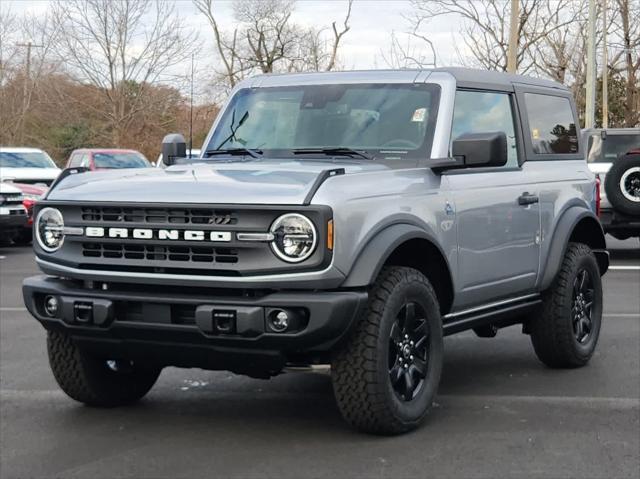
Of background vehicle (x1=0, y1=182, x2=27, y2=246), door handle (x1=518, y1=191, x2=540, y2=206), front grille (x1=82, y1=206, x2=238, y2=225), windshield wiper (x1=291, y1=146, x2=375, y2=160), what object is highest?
windshield wiper (x1=291, y1=146, x2=375, y2=160)

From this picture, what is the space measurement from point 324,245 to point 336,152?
131 cm

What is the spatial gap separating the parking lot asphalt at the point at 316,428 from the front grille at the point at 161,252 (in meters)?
0.92

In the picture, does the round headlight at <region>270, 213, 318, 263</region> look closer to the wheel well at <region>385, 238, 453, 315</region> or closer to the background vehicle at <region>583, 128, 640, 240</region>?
the wheel well at <region>385, 238, 453, 315</region>

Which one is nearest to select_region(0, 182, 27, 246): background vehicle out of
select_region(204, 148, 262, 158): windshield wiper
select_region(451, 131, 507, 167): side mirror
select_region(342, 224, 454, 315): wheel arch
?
select_region(204, 148, 262, 158): windshield wiper

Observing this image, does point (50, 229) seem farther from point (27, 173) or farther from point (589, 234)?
point (27, 173)

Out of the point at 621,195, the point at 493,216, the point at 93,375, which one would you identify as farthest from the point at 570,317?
the point at 621,195

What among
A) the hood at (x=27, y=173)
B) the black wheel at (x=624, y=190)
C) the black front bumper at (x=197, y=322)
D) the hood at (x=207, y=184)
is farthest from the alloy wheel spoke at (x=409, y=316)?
the hood at (x=27, y=173)

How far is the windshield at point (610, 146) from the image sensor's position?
1542cm

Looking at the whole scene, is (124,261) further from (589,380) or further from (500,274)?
(589,380)

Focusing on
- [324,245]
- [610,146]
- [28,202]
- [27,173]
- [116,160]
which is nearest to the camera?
[324,245]

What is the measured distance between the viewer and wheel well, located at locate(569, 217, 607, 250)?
23.9ft

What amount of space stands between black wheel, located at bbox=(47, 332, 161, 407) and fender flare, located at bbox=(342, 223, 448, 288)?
1.49 m

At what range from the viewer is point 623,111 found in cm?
4547

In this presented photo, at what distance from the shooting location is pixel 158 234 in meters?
4.95
